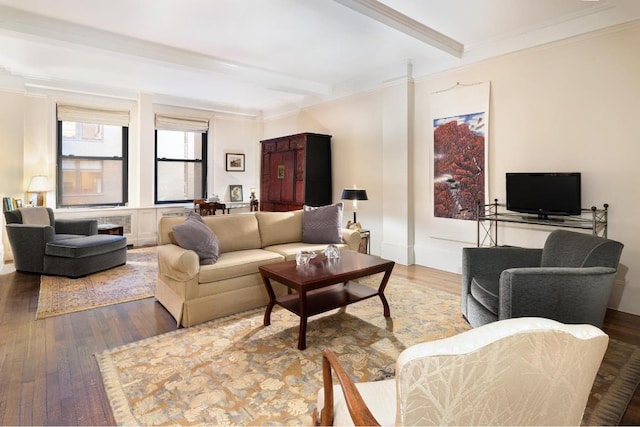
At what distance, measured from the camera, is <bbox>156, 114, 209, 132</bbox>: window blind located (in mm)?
6883

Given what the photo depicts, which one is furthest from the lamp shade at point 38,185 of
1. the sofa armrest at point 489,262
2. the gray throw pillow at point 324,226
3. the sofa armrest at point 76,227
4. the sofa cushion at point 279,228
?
the sofa armrest at point 489,262

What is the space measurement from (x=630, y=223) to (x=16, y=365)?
515 centimetres

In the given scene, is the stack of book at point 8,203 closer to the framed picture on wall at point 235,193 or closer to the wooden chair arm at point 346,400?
the framed picture on wall at point 235,193

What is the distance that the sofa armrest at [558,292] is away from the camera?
2.19 m

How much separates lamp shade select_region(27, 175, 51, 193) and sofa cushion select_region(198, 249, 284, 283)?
12.7 feet

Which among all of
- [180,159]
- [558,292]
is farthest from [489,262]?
[180,159]

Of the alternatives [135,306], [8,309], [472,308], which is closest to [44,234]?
[8,309]

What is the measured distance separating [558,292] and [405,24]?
2912mm

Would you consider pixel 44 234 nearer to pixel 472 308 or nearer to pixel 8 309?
pixel 8 309

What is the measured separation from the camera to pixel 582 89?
355 centimetres

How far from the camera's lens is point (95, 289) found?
13.1ft

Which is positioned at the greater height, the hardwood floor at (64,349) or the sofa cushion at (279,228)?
the sofa cushion at (279,228)

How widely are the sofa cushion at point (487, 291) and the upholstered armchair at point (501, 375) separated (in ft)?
5.19

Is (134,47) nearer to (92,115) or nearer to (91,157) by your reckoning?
(92,115)
